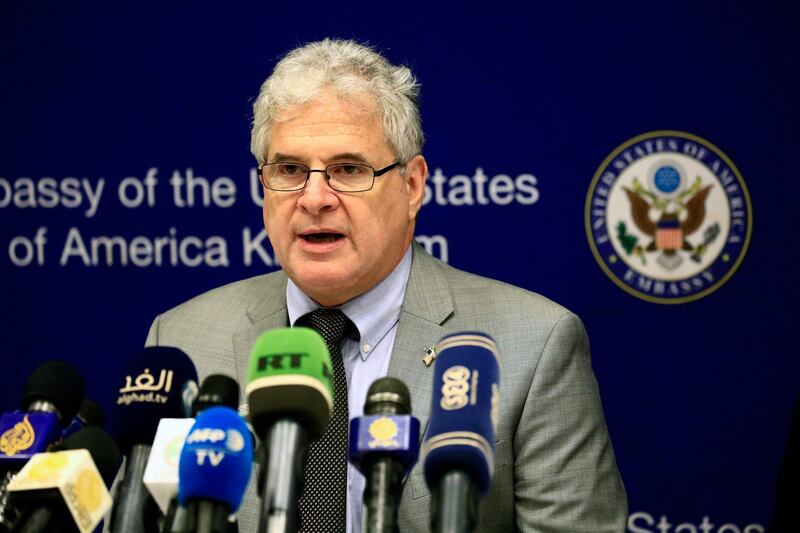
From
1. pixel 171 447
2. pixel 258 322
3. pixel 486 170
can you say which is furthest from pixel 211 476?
pixel 486 170

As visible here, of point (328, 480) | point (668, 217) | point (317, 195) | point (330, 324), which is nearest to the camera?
point (328, 480)

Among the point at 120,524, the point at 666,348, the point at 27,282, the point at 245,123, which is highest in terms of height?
the point at 245,123

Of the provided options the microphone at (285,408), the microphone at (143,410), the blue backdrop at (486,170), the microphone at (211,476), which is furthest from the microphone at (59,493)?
the blue backdrop at (486,170)

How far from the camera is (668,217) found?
346 centimetres

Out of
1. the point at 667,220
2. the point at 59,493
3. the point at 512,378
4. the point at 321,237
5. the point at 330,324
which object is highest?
the point at 667,220

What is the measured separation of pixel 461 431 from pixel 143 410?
1.55 ft

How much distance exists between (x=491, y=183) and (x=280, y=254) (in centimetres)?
113

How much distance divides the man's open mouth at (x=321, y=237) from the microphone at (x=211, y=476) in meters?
1.23

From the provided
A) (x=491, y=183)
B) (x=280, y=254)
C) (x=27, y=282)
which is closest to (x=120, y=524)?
(x=280, y=254)

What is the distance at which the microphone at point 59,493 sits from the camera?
1362 mm

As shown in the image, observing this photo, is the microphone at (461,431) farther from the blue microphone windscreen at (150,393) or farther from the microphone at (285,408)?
the blue microphone windscreen at (150,393)

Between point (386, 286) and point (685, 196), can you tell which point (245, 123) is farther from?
point (685, 196)

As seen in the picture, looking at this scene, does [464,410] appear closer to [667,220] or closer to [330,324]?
[330,324]

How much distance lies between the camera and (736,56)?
3.42 m
